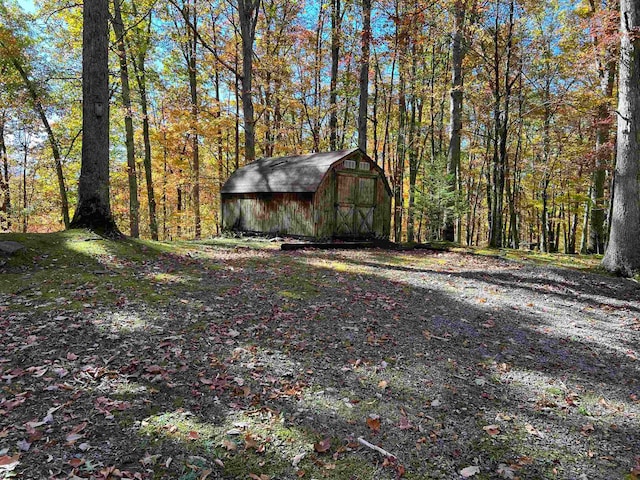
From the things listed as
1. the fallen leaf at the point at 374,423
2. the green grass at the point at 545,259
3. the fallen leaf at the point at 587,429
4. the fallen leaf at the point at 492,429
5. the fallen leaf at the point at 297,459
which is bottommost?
the fallen leaf at the point at 587,429

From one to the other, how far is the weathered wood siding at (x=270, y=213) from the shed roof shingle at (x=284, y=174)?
0.94 ft

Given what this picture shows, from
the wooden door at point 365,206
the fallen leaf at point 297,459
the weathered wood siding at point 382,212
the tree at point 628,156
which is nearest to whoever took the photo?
the fallen leaf at point 297,459

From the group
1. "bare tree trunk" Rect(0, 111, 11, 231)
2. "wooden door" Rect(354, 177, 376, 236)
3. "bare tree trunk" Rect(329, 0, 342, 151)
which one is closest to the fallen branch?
"wooden door" Rect(354, 177, 376, 236)

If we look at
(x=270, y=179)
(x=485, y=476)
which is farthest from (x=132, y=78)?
(x=485, y=476)

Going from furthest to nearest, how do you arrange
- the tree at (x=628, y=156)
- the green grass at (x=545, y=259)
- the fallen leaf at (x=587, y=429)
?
the green grass at (x=545, y=259) → the tree at (x=628, y=156) → the fallen leaf at (x=587, y=429)

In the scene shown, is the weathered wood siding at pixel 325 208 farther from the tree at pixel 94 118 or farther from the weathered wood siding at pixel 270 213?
the tree at pixel 94 118

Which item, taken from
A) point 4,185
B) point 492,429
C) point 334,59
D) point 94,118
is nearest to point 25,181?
point 4,185

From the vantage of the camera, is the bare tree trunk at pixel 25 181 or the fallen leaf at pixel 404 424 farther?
the bare tree trunk at pixel 25 181

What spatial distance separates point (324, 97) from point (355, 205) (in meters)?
11.8

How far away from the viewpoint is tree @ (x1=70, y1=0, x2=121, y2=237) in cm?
834


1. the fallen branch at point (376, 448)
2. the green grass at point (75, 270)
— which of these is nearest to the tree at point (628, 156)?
the fallen branch at point (376, 448)

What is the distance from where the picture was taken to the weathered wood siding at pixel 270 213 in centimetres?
1417

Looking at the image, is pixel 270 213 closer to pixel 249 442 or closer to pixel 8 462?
pixel 249 442

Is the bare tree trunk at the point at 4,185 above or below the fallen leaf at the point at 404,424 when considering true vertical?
above
